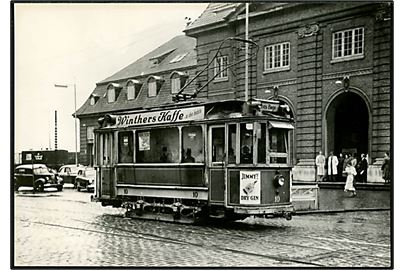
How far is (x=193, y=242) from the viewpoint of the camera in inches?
243

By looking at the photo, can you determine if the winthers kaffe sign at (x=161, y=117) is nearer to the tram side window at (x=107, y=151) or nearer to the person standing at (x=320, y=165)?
the tram side window at (x=107, y=151)

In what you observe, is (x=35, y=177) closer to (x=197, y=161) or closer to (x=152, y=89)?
(x=152, y=89)

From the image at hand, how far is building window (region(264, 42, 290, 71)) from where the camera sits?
Result: 20.8 ft

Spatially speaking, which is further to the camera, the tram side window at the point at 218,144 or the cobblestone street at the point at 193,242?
the tram side window at the point at 218,144

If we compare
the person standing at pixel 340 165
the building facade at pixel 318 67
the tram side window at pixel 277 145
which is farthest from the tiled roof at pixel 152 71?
the person standing at pixel 340 165

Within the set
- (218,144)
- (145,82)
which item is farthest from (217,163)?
(145,82)

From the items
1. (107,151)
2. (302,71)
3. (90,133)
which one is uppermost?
(302,71)

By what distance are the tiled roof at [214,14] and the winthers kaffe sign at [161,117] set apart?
3.03 feet

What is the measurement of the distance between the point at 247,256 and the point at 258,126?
1.30 m

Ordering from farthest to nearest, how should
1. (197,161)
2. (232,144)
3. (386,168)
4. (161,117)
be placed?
1. (161,117)
2. (197,161)
3. (232,144)
4. (386,168)

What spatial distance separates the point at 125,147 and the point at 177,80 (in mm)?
1273

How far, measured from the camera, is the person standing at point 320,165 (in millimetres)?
6156

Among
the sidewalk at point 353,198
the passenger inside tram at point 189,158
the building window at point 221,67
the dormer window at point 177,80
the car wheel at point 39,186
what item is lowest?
the sidewalk at point 353,198
